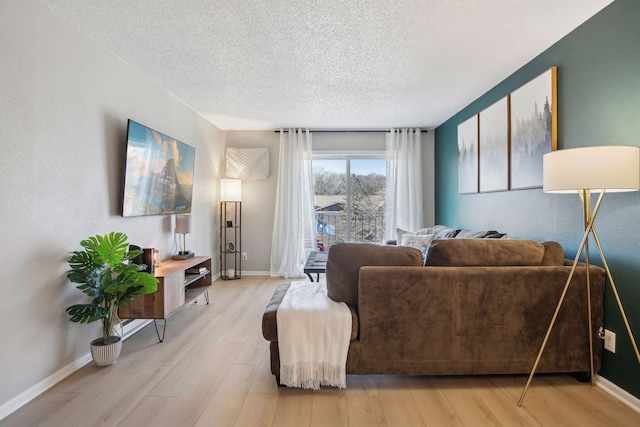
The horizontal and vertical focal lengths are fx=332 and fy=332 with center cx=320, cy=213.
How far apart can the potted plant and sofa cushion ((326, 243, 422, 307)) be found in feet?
4.40

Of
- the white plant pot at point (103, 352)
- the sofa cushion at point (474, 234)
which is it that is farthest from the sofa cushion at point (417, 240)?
the white plant pot at point (103, 352)

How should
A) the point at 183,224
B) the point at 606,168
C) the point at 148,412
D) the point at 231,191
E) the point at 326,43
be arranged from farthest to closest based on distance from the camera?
the point at 231,191
the point at 183,224
the point at 326,43
the point at 148,412
the point at 606,168

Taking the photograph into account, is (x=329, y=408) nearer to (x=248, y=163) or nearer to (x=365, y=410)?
(x=365, y=410)

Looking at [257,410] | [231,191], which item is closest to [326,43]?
[257,410]

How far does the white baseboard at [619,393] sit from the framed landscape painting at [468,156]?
87.1 inches

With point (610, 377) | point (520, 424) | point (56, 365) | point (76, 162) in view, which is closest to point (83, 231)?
point (76, 162)

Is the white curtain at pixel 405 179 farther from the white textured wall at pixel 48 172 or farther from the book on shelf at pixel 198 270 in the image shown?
the white textured wall at pixel 48 172

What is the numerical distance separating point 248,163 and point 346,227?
192 cm

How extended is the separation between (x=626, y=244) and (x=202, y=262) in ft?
12.3

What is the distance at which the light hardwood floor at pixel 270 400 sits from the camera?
175cm

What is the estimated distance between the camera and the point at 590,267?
6.77 feet

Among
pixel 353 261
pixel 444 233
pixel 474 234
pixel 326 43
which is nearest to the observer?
pixel 353 261

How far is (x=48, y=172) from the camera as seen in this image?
210 cm

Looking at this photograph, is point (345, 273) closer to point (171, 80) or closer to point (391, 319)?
point (391, 319)
